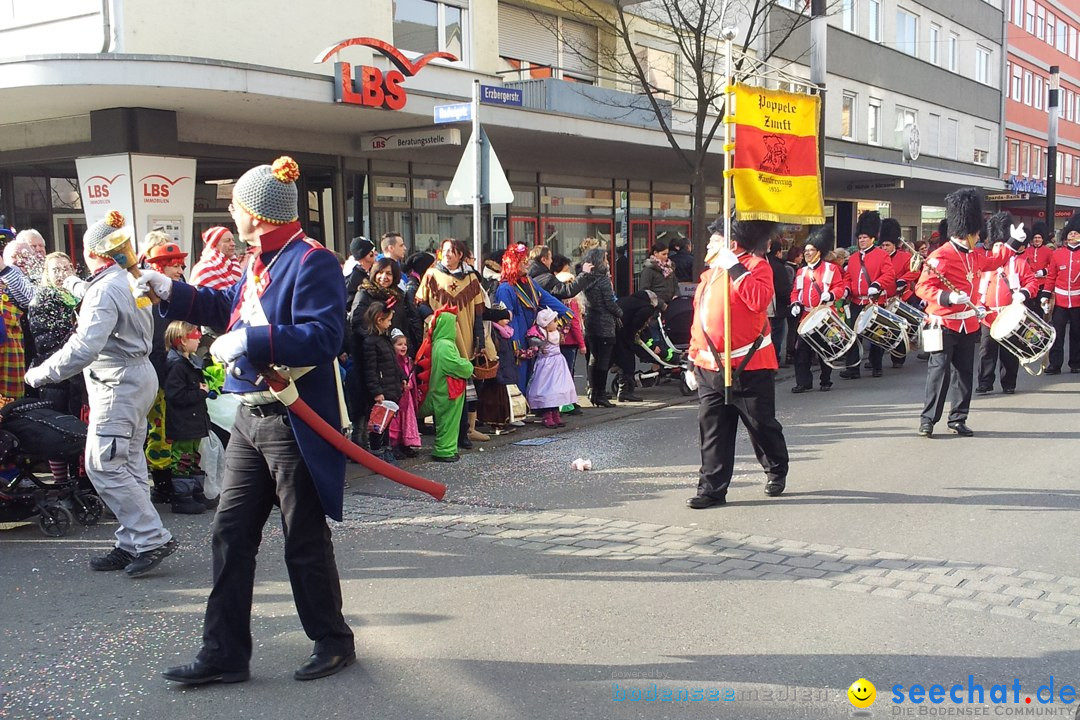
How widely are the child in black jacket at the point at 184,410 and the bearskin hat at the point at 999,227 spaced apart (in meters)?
12.7

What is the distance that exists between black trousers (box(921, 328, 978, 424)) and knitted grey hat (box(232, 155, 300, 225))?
6944 millimetres

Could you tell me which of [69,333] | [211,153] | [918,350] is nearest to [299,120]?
[211,153]

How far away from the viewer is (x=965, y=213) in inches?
380

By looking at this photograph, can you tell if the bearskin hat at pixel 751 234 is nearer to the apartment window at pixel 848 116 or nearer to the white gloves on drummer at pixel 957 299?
the white gloves on drummer at pixel 957 299

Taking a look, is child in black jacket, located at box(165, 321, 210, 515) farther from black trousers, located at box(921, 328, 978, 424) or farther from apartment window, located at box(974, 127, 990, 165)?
apartment window, located at box(974, 127, 990, 165)

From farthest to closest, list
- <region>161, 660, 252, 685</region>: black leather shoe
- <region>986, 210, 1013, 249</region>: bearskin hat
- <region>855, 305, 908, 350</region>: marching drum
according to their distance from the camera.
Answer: <region>986, 210, 1013, 249</region>: bearskin hat < <region>855, 305, 908, 350</region>: marching drum < <region>161, 660, 252, 685</region>: black leather shoe

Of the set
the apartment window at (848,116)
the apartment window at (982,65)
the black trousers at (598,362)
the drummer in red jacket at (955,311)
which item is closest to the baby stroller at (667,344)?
the black trousers at (598,362)

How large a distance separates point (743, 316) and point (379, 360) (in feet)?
9.66

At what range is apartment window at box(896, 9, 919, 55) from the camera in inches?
1238

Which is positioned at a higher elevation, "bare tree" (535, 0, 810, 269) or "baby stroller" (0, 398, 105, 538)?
"bare tree" (535, 0, 810, 269)

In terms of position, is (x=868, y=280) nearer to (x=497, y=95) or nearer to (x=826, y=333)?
(x=826, y=333)

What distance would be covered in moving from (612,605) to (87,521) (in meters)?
3.71

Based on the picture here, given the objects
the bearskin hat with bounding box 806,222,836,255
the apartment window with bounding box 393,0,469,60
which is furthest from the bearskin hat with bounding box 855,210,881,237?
the apartment window with bounding box 393,0,469,60

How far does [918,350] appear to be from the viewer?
55.3ft
